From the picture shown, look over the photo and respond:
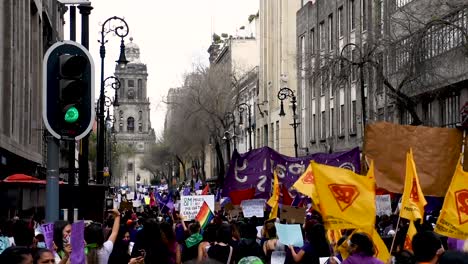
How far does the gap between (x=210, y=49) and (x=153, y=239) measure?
106 metres

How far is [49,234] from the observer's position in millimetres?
9953

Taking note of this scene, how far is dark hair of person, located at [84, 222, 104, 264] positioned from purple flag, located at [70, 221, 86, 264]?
713 mm

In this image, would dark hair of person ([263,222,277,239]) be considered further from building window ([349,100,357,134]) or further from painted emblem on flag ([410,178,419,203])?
building window ([349,100,357,134])

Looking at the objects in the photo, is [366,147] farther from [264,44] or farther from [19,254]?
[264,44]

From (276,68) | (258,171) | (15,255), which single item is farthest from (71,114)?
(276,68)

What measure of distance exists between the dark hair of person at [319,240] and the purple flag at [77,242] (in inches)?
145

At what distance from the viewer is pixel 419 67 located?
92.0 feet

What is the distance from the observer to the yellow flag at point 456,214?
407 inches

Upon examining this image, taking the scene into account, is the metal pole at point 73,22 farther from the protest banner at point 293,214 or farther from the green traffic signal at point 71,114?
the protest banner at point 293,214

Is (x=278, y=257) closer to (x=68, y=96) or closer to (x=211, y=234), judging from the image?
(x=211, y=234)

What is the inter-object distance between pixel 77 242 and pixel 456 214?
3.95 m

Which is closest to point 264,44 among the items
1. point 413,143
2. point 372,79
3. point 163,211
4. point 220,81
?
point 220,81

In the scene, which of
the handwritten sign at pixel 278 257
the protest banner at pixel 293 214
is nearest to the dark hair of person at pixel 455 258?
the handwritten sign at pixel 278 257

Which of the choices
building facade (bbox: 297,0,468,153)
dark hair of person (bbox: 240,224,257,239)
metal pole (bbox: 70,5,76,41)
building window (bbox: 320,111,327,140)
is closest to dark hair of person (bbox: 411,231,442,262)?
dark hair of person (bbox: 240,224,257,239)
